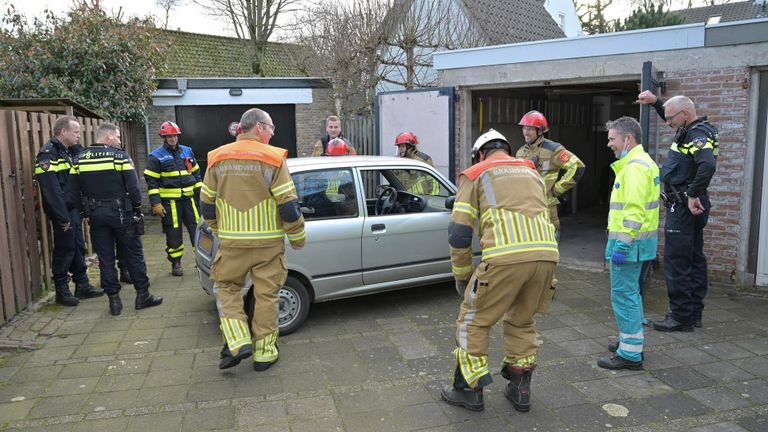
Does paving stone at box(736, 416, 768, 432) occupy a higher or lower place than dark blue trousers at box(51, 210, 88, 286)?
lower

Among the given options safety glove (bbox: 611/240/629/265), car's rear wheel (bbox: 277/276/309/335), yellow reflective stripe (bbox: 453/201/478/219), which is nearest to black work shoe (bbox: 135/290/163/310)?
car's rear wheel (bbox: 277/276/309/335)

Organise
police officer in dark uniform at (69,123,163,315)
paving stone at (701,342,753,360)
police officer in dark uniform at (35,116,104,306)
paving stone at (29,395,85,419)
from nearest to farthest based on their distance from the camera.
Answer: paving stone at (29,395,85,419), paving stone at (701,342,753,360), police officer in dark uniform at (69,123,163,315), police officer in dark uniform at (35,116,104,306)

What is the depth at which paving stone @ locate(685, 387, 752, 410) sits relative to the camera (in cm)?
380

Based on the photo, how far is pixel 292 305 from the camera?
5.09m

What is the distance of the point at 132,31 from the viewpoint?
38.0 ft

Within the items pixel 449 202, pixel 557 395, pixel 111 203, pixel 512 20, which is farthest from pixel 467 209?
pixel 512 20

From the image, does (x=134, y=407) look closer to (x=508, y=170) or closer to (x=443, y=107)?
(x=508, y=170)

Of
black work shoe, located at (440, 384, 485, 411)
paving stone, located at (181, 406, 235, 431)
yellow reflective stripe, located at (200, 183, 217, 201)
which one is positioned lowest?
paving stone, located at (181, 406, 235, 431)

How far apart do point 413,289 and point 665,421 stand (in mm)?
3310

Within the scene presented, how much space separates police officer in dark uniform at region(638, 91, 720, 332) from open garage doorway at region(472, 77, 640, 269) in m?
2.36

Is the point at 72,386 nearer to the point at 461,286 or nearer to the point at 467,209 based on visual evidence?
the point at 461,286

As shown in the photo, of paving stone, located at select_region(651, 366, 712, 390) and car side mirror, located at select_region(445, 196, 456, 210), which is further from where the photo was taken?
car side mirror, located at select_region(445, 196, 456, 210)

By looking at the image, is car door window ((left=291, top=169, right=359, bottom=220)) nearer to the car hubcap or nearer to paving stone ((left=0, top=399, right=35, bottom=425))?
the car hubcap

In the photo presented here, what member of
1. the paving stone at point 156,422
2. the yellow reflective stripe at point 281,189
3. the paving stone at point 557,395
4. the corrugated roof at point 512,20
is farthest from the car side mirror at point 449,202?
the corrugated roof at point 512,20
